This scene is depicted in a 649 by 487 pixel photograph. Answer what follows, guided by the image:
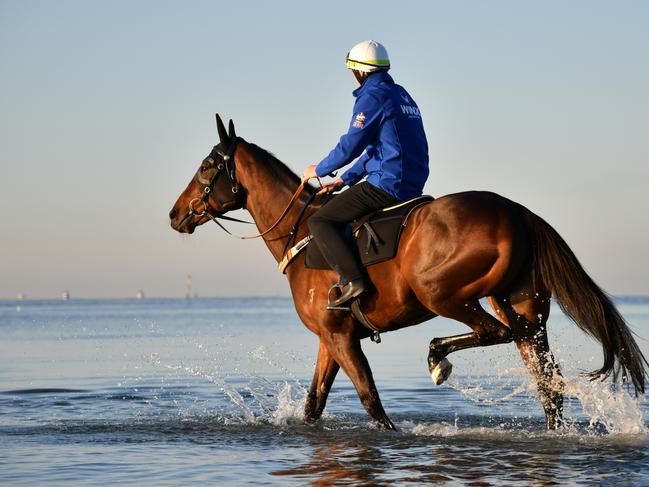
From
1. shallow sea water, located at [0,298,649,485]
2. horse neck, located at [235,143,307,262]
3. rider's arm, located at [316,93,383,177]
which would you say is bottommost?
shallow sea water, located at [0,298,649,485]

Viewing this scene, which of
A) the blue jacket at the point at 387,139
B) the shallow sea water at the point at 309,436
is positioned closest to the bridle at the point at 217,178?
the blue jacket at the point at 387,139

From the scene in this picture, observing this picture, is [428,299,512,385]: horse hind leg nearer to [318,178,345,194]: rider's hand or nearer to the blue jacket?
the blue jacket

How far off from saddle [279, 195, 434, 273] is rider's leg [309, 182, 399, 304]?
8 cm

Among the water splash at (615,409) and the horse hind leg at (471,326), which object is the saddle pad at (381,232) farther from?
the water splash at (615,409)

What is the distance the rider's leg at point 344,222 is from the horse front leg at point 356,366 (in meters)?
0.56

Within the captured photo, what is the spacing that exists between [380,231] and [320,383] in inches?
85.6

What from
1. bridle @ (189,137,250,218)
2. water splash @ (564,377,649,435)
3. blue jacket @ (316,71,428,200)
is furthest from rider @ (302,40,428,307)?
water splash @ (564,377,649,435)

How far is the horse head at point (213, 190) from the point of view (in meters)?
10.5

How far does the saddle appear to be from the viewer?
8.90 metres

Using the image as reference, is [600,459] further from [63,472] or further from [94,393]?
[94,393]

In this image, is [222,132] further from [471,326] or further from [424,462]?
[424,462]

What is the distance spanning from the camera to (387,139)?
9086mm

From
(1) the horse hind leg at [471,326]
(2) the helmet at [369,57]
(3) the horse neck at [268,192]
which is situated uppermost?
(2) the helmet at [369,57]

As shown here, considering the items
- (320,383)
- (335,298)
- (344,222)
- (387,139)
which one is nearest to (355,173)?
(344,222)
